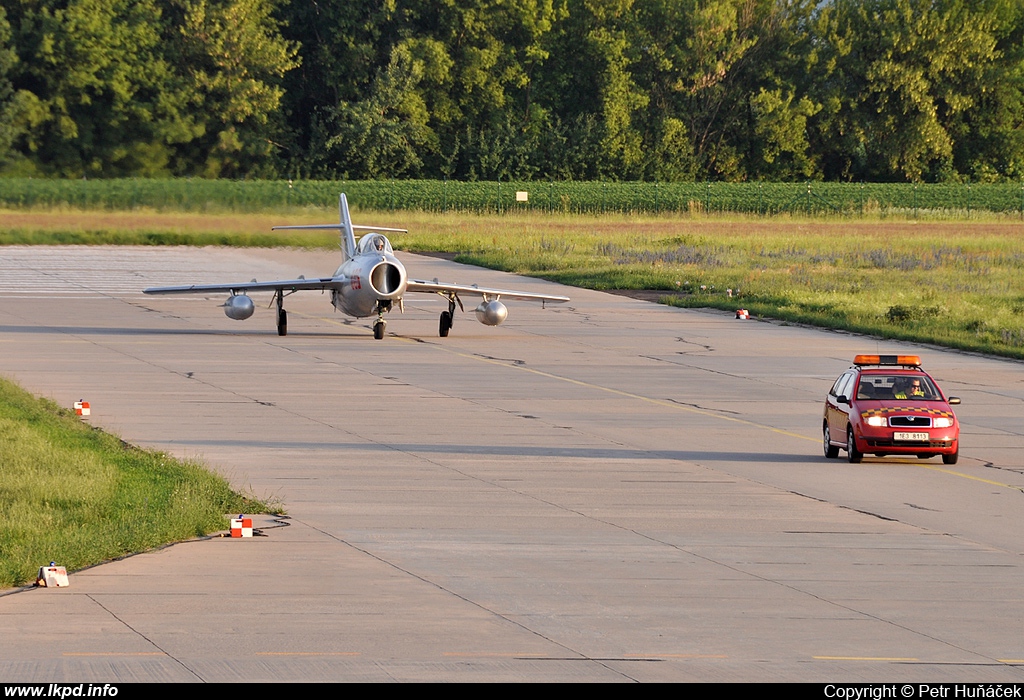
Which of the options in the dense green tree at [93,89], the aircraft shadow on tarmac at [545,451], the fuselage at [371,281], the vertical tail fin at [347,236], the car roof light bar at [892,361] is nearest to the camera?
the aircraft shadow on tarmac at [545,451]

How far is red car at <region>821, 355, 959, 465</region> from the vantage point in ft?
68.7

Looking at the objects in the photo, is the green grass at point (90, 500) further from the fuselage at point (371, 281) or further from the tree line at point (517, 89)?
the tree line at point (517, 89)

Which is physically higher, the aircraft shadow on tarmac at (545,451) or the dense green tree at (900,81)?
the dense green tree at (900,81)

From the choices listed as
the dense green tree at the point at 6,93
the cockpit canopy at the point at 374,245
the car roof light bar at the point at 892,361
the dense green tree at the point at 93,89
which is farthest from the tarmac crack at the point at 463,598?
the dense green tree at the point at 93,89

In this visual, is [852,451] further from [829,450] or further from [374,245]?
[374,245]

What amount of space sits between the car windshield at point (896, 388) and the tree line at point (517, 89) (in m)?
85.1

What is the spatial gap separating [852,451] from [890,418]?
69 cm

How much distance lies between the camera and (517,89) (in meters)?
122

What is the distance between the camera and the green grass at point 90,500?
14.0 meters

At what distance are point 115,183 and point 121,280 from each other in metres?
31.2

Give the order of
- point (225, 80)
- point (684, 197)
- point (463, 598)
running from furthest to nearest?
point (684, 197)
point (225, 80)
point (463, 598)

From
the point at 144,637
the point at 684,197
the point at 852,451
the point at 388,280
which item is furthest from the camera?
the point at 684,197

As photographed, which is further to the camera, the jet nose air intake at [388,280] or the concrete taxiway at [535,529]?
the jet nose air intake at [388,280]

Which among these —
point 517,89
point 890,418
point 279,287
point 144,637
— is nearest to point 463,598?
point 144,637
